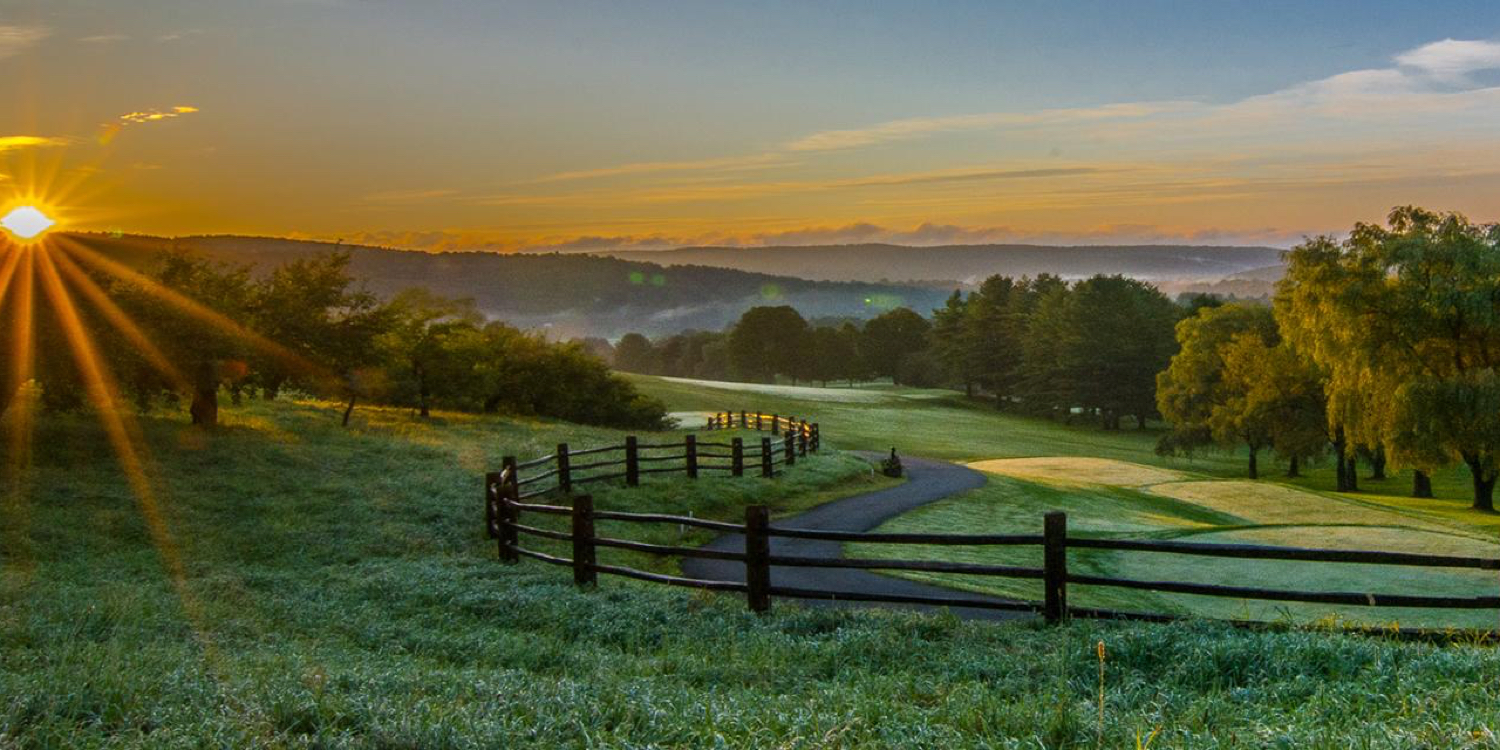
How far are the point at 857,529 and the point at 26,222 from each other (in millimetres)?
22572

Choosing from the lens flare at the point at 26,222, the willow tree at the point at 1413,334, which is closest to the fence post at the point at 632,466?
the lens flare at the point at 26,222

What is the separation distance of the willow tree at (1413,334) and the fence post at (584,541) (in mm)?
33932

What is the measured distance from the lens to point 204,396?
98.0 feet

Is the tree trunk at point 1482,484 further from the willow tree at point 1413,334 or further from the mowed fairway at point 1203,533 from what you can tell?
the mowed fairway at point 1203,533

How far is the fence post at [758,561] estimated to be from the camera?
11.8 m

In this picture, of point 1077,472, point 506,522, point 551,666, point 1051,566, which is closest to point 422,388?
point 1077,472

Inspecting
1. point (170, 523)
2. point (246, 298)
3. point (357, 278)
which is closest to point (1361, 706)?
point (170, 523)

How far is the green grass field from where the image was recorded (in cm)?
608

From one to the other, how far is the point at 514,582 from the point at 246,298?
26.7 meters

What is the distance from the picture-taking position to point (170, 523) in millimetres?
18562

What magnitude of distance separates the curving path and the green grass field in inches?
145

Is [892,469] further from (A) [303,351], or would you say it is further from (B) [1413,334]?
(A) [303,351]

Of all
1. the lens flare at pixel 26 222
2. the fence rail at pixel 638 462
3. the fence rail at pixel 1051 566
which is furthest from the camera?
the lens flare at pixel 26 222

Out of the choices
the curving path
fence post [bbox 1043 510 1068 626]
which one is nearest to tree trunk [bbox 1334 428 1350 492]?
the curving path
